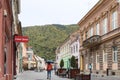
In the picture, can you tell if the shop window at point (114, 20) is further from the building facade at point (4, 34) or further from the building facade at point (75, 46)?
the building facade at point (75, 46)

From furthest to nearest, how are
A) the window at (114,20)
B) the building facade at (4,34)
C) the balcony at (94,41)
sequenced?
the balcony at (94,41), the window at (114,20), the building facade at (4,34)

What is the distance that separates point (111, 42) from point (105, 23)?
4.32 m

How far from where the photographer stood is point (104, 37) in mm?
46250

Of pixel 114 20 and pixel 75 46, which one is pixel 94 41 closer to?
pixel 114 20

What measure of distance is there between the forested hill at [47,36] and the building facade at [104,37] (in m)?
74.4

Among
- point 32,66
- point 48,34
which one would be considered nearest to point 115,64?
point 32,66

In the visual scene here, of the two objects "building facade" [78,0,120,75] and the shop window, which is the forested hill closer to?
"building facade" [78,0,120,75]

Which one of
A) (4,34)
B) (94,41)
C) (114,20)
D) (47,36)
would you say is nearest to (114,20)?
(114,20)

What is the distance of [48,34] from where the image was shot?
136 meters

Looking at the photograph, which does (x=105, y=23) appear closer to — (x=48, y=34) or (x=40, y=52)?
(x=48, y=34)

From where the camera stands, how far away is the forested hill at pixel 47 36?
13412cm

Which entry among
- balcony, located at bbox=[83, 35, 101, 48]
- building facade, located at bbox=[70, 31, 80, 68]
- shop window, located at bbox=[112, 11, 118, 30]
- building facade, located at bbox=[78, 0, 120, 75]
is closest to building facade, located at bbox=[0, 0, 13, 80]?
building facade, located at bbox=[78, 0, 120, 75]

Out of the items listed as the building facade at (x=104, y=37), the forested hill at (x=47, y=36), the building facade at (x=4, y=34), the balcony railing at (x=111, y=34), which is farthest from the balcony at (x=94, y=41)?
the forested hill at (x=47, y=36)

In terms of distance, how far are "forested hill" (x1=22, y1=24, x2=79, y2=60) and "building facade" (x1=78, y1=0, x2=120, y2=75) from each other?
74375 millimetres
